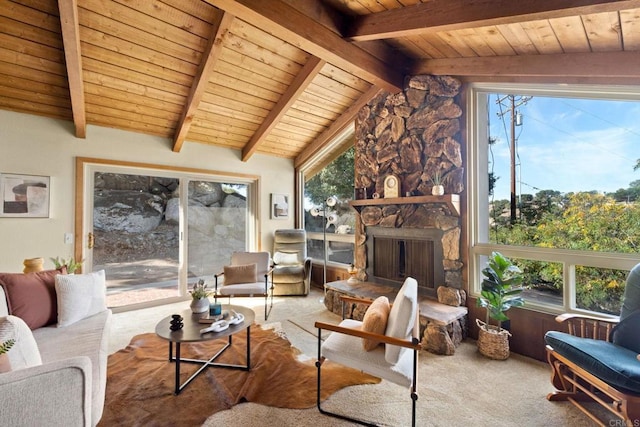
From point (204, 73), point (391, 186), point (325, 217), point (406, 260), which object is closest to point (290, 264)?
point (325, 217)

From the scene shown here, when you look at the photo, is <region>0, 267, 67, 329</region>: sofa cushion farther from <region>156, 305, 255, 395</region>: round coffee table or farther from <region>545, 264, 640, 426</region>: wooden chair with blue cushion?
<region>545, 264, 640, 426</region>: wooden chair with blue cushion

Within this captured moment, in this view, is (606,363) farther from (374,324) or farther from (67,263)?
(67,263)

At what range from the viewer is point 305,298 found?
469 cm

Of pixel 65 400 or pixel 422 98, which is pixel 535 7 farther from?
pixel 65 400

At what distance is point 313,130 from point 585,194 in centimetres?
382

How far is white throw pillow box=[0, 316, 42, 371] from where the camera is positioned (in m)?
1.21

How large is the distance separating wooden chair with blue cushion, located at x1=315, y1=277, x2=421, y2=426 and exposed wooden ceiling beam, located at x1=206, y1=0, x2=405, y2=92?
2.32 metres

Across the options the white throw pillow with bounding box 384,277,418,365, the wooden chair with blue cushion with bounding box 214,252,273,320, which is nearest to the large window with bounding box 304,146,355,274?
the wooden chair with blue cushion with bounding box 214,252,273,320

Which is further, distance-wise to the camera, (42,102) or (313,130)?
(313,130)

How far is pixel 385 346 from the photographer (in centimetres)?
195

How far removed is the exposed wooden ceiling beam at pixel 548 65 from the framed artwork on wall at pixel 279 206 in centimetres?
336

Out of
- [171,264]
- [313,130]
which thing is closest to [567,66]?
[313,130]

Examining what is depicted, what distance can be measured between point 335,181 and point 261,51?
246cm

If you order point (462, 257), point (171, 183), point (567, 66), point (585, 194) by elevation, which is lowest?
point (462, 257)
